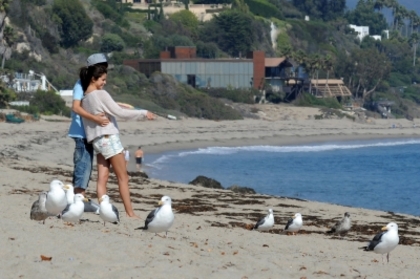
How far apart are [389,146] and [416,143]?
20.2ft

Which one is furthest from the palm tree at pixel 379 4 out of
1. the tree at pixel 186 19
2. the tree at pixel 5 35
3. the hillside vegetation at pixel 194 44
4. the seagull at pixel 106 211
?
the seagull at pixel 106 211

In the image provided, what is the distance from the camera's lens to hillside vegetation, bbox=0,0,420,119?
229ft

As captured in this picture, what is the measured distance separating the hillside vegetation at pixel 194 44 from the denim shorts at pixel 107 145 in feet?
126

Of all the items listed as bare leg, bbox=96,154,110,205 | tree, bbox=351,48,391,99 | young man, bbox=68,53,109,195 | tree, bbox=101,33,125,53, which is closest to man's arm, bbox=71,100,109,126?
young man, bbox=68,53,109,195

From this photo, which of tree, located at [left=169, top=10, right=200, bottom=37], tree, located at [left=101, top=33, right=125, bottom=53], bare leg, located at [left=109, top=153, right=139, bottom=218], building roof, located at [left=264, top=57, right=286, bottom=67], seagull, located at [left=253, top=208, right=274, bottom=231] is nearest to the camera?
bare leg, located at [left=109, top=153, right=139, bottom=218]

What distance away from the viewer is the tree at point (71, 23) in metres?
A: 82.4

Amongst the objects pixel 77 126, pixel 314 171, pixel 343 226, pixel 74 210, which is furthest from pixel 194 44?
pixel 74 210

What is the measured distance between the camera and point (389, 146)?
63812 millimetres

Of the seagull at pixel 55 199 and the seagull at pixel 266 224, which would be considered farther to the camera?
the seagull at pixel 266 224

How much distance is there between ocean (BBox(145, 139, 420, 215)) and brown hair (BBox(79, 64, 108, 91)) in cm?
1624

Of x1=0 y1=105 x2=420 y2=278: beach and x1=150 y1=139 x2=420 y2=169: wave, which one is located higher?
x1=0 y1=105 x2=420 y2=278: beach

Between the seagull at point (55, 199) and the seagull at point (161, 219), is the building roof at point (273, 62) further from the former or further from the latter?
the seagull at point (161, 219)

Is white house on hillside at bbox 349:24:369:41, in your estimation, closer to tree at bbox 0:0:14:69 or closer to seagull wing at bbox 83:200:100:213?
tree at bbox 0:0:14:69

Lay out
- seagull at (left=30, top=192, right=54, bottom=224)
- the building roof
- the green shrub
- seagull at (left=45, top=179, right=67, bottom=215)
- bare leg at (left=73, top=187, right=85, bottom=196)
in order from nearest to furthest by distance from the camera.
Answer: seagull at (left=45, top=179, right=67, bottom=215), seagull at (left=30, top=192, right=54, bottom=224), bare leg at (left=73, top=187, right=85, bottom=196), the building roof, the green shrub
